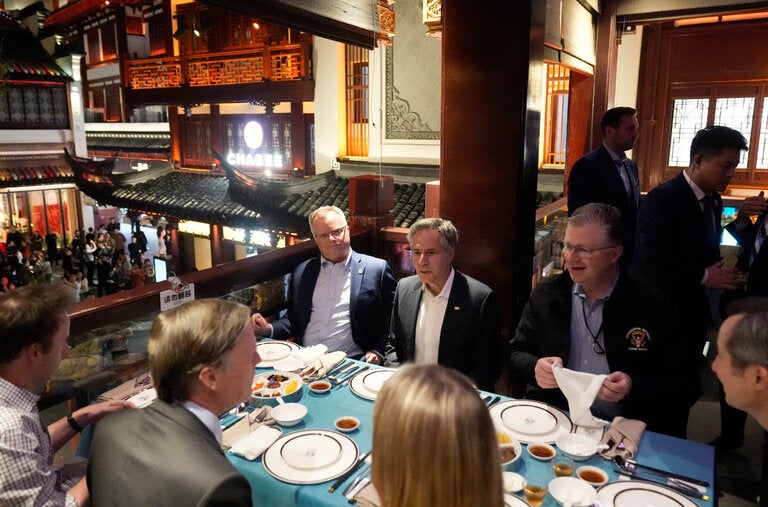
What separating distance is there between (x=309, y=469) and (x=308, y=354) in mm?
961

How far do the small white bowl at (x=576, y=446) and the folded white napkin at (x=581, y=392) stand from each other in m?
0.09

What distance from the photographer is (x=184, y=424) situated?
4.48 feet

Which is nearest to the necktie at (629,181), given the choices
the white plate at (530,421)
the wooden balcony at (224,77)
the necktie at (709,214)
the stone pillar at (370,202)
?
the necktie at (709,214)

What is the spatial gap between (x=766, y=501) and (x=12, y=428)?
237 centimetres

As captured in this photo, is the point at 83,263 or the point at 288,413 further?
the point at 83,263

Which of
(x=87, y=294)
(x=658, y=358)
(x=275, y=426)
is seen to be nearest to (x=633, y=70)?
(x=658, y=358)

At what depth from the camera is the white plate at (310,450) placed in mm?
1736

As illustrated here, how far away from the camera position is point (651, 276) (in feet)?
10.8

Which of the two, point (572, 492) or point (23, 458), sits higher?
point (23, 458)

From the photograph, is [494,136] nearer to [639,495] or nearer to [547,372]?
[547,372]

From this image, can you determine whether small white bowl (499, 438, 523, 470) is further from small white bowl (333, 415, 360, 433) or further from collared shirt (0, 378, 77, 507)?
collared shirt (0, 378, 77, 507)

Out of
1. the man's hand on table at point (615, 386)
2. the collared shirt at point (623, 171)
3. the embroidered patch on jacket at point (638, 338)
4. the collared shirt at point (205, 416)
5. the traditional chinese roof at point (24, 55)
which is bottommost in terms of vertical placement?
the man's hand on table at point (615, 386)

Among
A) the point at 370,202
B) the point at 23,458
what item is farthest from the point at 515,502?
the point at 370,202

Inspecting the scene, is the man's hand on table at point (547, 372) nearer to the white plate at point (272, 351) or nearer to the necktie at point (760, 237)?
the white plate at point (272, 351)
